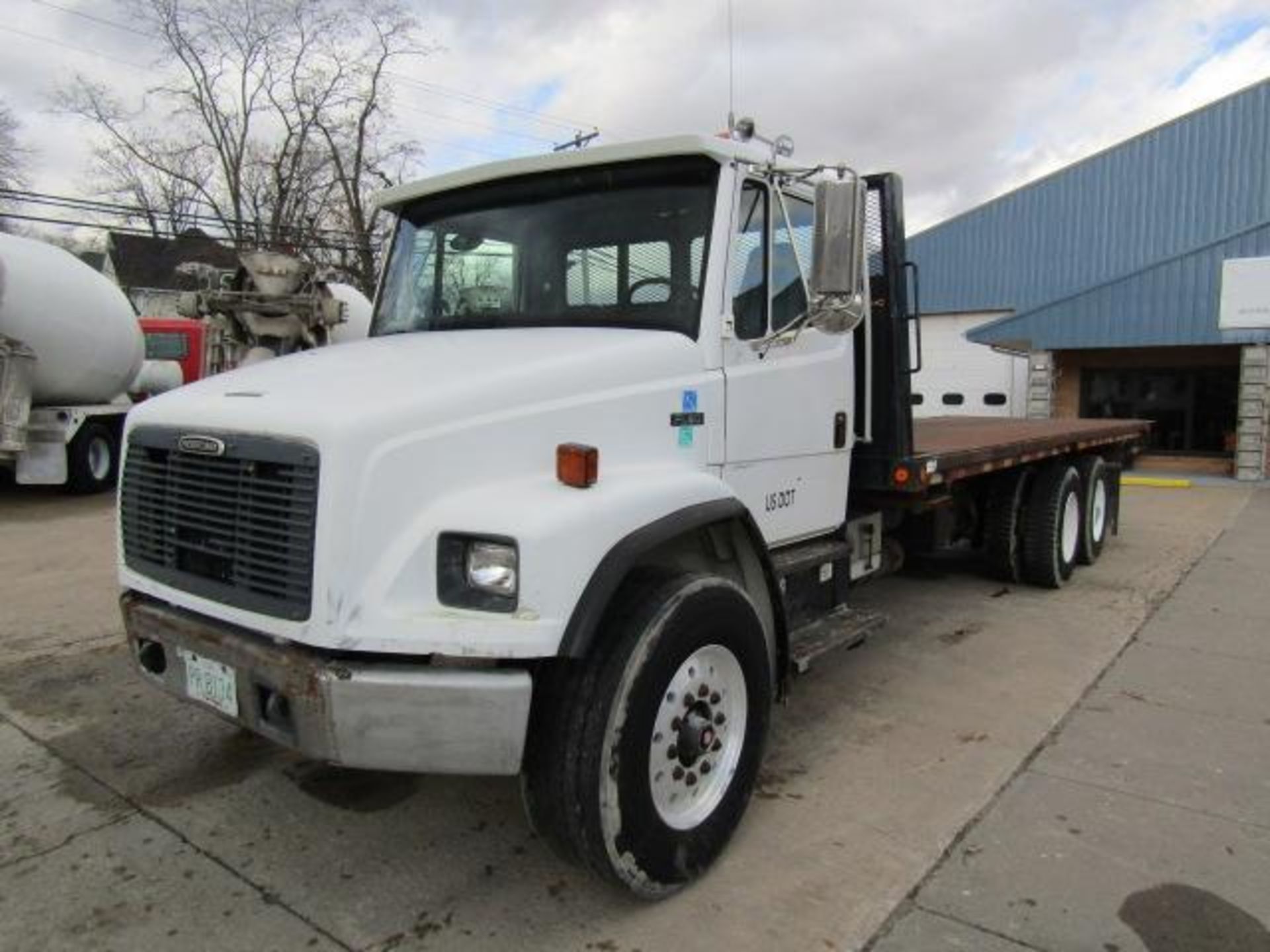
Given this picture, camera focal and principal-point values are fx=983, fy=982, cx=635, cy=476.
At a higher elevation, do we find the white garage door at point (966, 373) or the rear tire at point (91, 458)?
the white garage door at point (966, 373)

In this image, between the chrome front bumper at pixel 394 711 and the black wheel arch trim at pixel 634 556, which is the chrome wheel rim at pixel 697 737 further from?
the chrome front bumper at pixel 394 711

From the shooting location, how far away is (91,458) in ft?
44.8

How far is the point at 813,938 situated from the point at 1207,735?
280cm

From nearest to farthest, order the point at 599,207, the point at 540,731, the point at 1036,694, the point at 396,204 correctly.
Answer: the point at 540,731
the point at 599,207
the point at 396,204
the point at 1036,694

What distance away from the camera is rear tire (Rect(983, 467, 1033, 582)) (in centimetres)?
779

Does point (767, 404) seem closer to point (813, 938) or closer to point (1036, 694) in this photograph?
point (813, 938)

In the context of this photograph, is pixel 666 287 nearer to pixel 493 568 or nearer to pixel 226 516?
pixel 493 568

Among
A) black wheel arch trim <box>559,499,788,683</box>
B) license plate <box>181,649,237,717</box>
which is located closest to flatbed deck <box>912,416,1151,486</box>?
black wheel arch trim <box>559,499,788,683</box>

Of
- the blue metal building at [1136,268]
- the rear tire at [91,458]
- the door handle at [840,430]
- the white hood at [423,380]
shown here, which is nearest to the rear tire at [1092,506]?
the door handle at [840,430]

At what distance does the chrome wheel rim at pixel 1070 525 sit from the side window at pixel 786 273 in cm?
485

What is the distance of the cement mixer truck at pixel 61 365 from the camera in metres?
12.0

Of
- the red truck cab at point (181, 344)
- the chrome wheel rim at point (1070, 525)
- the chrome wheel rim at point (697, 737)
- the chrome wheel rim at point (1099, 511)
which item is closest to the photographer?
the chrome wheel rim at point (697, 737)

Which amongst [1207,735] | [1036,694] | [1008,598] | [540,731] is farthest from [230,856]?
[1008,598]

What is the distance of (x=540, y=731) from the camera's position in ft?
9.77
